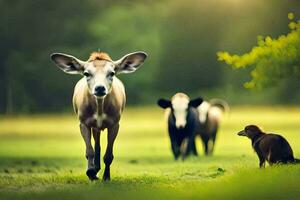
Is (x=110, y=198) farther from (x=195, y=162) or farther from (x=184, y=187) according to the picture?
(x=195, y=162)

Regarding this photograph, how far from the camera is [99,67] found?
455cm

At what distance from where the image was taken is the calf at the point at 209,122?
20.2 feet

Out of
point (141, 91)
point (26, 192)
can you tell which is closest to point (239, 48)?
point (141, 91)

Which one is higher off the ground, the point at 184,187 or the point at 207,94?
the point at 207,94

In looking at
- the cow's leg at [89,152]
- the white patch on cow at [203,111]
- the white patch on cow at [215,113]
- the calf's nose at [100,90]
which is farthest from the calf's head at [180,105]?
the calf's nose at [100,90]

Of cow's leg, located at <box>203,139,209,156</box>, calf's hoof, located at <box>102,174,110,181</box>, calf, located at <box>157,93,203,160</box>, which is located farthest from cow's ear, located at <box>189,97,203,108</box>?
calf's hoof, located at <box>102,174,110,181</box>

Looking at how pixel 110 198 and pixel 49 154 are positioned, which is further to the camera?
pixel 49 154

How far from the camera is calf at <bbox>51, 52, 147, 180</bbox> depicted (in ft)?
15.0

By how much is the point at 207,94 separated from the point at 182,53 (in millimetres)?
318

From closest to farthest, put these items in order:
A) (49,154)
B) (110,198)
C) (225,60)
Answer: (110,198) → (225,60) → (49,154)

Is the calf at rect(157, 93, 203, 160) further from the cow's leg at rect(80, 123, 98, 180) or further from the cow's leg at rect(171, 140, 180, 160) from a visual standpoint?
the cow's leg at rect(80, 123, 98, 180)

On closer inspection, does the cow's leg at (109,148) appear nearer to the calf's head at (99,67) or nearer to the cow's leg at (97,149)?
the cow's leg at (97,149)

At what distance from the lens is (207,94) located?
5.57m

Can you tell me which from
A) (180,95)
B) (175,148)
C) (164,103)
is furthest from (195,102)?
(175,148)
